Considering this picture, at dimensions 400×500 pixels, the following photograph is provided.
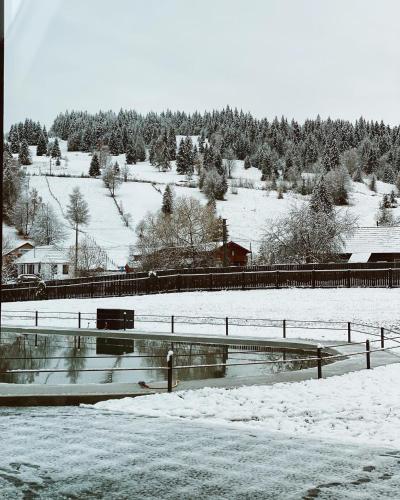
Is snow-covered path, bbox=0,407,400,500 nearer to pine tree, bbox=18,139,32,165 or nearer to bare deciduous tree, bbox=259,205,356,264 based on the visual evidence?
pine tree, bbox=18,139,32,165

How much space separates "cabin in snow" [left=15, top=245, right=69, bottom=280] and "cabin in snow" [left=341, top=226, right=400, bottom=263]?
107 feet

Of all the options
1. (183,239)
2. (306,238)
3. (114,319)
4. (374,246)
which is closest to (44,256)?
(183,239)

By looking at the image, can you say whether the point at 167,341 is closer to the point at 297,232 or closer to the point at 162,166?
the point at 297,232

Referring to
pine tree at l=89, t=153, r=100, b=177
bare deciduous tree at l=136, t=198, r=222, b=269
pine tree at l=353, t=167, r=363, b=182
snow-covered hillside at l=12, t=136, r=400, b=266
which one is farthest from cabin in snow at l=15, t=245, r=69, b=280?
pine tree at l=353, t=167, r=363, b=182

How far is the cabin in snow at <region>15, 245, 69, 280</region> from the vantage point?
6525cm

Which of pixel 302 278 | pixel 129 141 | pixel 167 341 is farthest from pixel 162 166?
pixel 167 341

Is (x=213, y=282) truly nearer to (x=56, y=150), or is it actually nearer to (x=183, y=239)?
(x=183, y=239)

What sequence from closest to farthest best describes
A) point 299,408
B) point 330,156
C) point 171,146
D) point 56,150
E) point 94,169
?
point 299,408, point 94,169, point 56,150, point 330,156, point 171,146

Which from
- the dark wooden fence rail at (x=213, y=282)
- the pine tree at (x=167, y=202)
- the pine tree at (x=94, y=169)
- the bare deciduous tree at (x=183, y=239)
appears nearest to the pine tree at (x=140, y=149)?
the pine tree at (x=94, y=169)

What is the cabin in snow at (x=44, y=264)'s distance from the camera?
65.2 meters

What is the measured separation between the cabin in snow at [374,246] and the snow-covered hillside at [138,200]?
28910 millimetres

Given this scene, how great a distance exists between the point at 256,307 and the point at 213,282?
6542 mm

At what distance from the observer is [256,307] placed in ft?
90.7

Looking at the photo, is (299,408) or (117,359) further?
(117,359)
